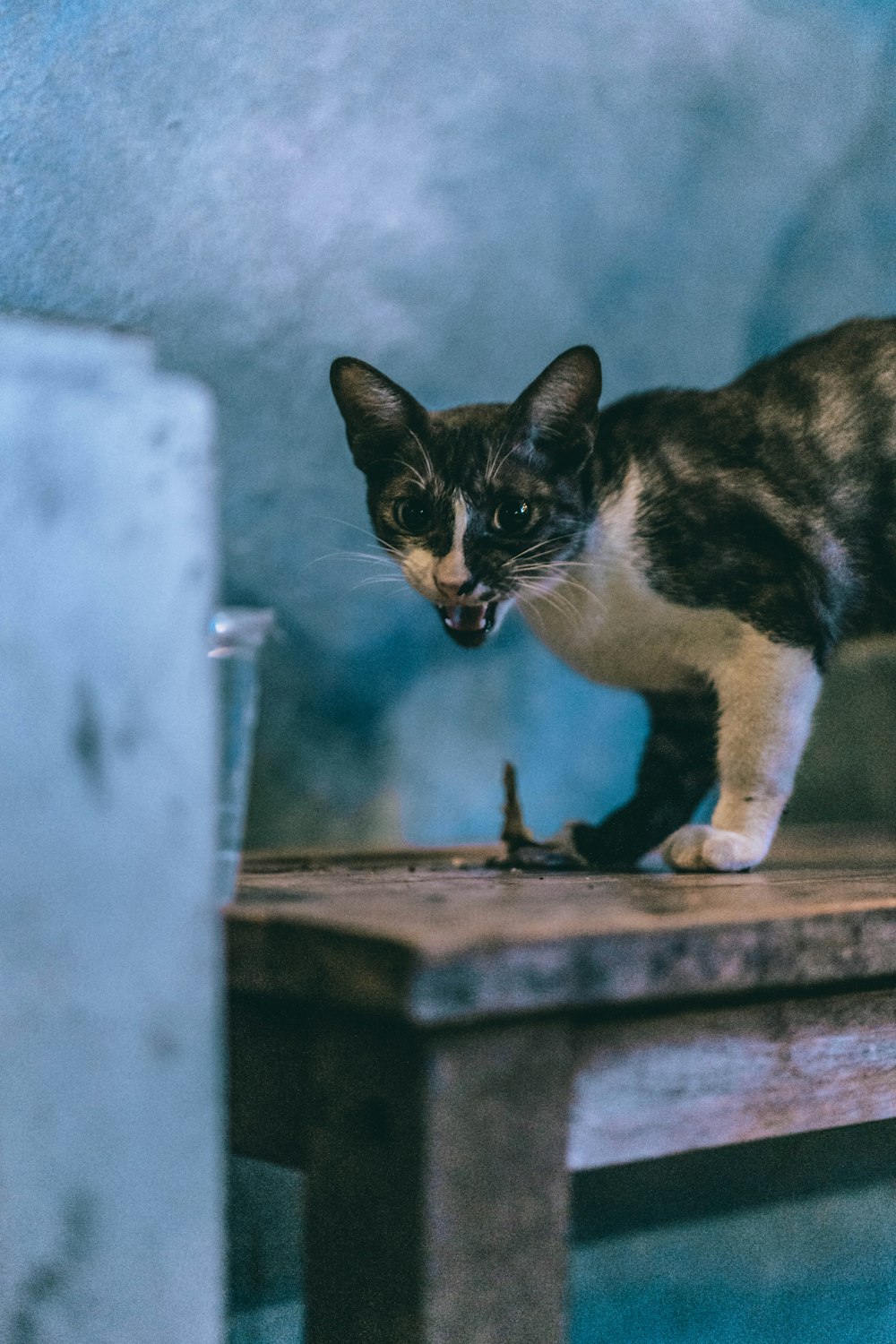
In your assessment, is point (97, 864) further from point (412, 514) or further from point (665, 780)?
point (665, 780)

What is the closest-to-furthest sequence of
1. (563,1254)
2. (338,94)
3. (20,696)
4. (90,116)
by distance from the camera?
(20,696)
(563,1254)
(90,116)
(338,94)

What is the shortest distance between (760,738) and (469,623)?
1.00 ft

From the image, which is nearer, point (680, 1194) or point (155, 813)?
point (155, 813)

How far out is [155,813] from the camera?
0.66 metres

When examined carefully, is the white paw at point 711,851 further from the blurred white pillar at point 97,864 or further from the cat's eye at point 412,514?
the blurred white pillar at point 97,864

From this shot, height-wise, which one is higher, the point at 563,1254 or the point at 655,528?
the point at 655,528

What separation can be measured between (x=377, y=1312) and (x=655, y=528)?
789 millimetres

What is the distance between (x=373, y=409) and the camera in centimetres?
124

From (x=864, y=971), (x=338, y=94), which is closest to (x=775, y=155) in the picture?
(x=338, y=94)

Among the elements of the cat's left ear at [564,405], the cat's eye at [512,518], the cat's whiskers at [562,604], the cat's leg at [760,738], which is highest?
the cat's left ear at [564,405]

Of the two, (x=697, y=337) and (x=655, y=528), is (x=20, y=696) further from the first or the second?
(x=697, y=337)

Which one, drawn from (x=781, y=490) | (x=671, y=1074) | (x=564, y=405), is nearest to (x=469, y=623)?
(x=564, y=405)

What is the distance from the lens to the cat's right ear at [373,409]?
121 cm

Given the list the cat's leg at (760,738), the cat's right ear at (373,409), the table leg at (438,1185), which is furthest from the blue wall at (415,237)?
the table leg at (438,1185)
